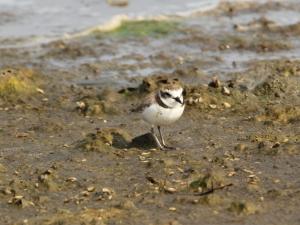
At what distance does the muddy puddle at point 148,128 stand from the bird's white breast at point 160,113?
0.31m

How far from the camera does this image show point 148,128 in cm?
1070

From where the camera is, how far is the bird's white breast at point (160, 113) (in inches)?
371

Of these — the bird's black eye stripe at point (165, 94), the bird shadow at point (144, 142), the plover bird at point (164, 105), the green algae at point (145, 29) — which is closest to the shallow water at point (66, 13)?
the green algae at point (145, 29)

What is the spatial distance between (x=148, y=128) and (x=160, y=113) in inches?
50.7

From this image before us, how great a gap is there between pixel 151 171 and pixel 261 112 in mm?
2812

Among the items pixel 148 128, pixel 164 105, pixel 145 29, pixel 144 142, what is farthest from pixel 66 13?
pixel 164 105

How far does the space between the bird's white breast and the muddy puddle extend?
0.31 meters

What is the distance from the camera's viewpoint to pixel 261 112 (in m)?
11.0

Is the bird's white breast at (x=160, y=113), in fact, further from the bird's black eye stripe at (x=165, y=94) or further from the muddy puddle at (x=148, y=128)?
the muddy puddle at (x=148, y=128)

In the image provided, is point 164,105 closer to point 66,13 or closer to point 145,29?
point 145,29

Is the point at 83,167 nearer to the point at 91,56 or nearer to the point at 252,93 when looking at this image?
the point at 252,93

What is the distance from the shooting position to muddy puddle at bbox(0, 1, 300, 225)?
7.70 metres

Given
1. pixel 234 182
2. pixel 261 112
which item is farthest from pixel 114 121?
pixel 234 182

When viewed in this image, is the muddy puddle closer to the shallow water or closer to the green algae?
the green algae
